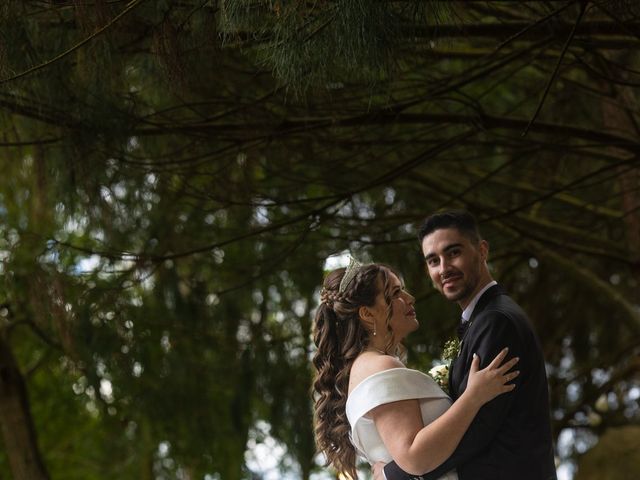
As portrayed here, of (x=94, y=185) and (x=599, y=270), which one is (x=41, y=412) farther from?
(x=94, y=185)

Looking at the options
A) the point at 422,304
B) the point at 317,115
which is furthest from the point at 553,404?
the point at 317,115

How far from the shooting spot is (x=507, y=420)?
345cm

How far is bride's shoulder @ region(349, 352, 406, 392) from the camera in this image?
366 cm

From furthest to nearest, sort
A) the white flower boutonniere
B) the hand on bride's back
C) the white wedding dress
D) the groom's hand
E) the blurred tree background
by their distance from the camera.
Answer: the blurred tree background, the white flower boutonniere, the groom's hand, the white wedding dress, the hand on bride's back

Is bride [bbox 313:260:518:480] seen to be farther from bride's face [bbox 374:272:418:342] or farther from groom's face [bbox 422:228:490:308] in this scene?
groom's face [bbox 422:228:490:308]

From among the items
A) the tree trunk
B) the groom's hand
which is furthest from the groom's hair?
the tree trunk

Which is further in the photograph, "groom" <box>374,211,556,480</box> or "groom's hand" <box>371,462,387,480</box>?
"groom's hand" <box>371,462,387,480</box>

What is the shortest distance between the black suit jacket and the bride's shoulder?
0.26 m

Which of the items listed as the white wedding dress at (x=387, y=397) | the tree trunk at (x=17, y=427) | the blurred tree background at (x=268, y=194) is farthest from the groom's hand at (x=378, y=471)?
the tree trunk at (x=17, y=427)

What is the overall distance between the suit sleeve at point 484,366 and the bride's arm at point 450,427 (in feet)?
0.10

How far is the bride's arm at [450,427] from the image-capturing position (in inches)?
132

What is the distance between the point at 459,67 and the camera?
7.79m

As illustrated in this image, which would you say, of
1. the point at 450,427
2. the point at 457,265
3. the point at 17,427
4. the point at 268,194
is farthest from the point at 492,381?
the point at 17,427

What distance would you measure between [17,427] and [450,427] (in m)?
4.57
